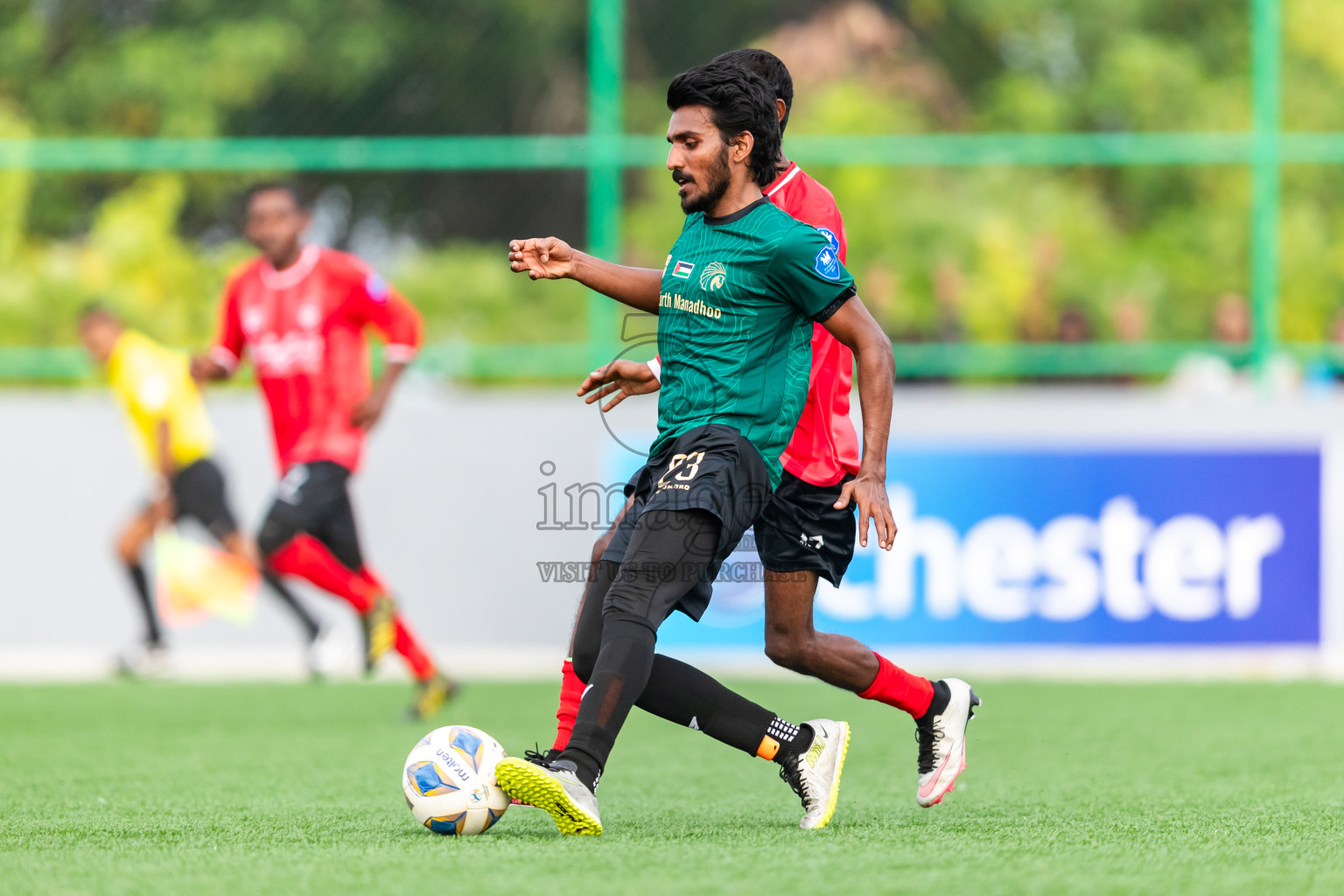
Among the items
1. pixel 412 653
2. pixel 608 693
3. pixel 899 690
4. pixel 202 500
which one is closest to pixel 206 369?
pixel 412 653

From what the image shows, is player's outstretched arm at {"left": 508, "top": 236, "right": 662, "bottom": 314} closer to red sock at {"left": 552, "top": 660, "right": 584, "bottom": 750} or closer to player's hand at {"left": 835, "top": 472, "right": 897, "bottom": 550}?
player's hand at {"left": 835, "top": 472, "right": 897, "bottom": 550}

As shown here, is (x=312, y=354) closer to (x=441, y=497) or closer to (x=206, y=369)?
(x=206, y=369)

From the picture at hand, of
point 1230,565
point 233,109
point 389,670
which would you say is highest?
point 233,109

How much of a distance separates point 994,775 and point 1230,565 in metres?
4.74

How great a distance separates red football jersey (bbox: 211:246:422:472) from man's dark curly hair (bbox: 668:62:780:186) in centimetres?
402

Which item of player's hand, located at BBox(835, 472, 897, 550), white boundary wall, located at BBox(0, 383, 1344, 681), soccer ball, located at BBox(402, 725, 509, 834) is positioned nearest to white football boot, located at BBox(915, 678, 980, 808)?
player's hand, located at BBox(835, 472, 897, 550)

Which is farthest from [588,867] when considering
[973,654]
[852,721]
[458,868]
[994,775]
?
[973,654]

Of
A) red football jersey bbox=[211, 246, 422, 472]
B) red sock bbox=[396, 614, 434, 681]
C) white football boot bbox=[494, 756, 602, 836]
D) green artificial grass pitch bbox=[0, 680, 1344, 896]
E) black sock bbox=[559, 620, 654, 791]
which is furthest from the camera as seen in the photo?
red football jersey bbox=[211, 246, 422, 472]

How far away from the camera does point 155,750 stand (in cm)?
639

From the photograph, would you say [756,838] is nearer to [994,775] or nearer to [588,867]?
[588,867]

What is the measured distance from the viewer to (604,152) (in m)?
11.0

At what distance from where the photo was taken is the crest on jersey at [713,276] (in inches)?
173

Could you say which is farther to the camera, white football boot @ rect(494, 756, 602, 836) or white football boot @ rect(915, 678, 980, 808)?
white football boot @ rect(915, 678, 980, 808)

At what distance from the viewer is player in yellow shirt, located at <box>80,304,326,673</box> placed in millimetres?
10016
